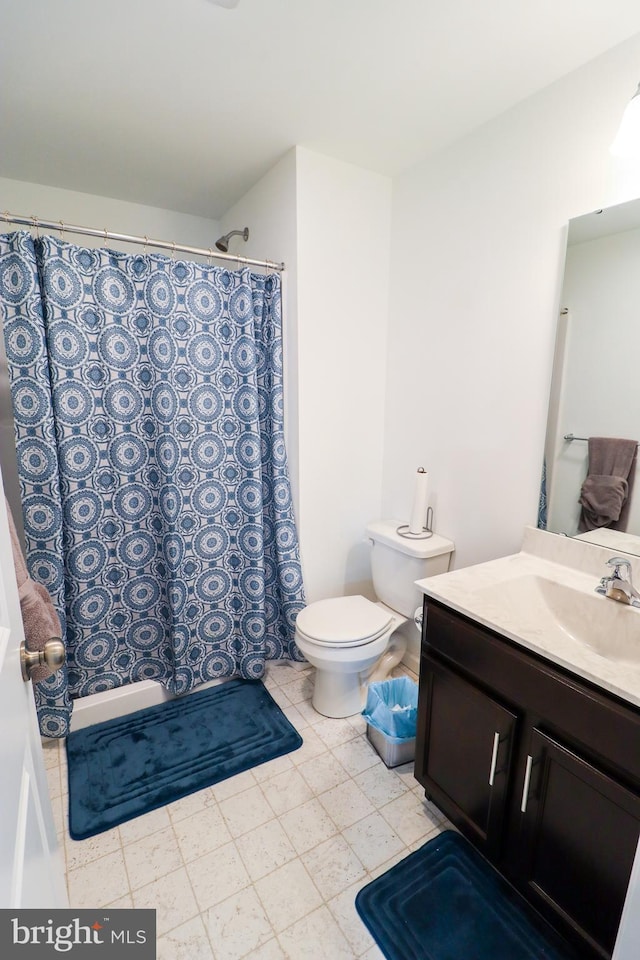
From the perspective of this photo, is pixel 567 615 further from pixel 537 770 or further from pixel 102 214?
pixel 102 214

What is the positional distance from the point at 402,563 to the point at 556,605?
71 cm

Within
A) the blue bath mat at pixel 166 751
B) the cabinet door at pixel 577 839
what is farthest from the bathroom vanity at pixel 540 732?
the blue bath mat at pixel 166 751

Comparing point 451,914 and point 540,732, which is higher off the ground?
point 540,732

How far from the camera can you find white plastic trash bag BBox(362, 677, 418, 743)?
5.65 ft

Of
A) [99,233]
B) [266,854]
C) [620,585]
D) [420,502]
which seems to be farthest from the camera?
[420,502]

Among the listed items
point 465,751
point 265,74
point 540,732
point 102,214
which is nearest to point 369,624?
point 465,751

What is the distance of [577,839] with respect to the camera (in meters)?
1.04

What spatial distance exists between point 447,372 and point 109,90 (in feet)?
5.27

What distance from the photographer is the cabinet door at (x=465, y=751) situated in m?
1.21

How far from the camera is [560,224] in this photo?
1494mm

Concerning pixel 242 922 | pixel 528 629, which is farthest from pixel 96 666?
pixel 528 629

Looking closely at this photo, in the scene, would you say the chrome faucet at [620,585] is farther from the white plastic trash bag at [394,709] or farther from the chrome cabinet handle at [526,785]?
the white plastic trash bag at [394,709]

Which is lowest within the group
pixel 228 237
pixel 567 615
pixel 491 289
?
pixel 567 615

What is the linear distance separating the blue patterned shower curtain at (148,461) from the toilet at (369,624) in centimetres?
34
